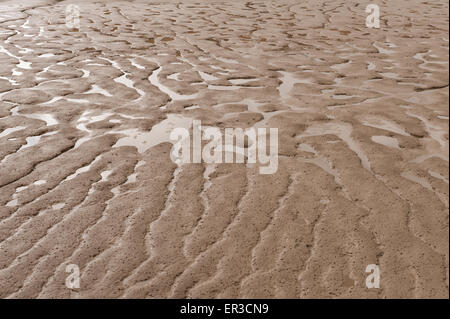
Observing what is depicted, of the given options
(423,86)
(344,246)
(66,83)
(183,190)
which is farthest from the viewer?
(66,83)

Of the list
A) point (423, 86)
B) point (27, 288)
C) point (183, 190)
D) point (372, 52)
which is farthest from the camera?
point (372, 52)

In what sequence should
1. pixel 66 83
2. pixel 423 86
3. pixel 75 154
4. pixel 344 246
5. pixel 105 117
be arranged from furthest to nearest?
pixel 66 83, pixel 423 86, pixel 105 117, pixel 75 154, pixel 344 246

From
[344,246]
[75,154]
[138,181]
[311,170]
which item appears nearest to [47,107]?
[75,154]

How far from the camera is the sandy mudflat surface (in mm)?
2352

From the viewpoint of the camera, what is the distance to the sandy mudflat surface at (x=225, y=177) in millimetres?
2352

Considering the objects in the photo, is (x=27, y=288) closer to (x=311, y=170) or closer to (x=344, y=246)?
(x=344, y=246)

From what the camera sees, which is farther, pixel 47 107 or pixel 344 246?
pixel 47 107

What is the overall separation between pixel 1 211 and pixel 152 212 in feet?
2.78

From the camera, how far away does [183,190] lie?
3.08 metres

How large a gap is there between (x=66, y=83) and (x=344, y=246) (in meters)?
3.61

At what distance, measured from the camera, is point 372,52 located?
632cm

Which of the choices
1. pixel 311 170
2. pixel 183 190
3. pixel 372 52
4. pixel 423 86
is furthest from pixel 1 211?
pixel 372 52

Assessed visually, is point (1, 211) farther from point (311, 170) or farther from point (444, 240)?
point (444, 240)

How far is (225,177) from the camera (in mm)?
3227
